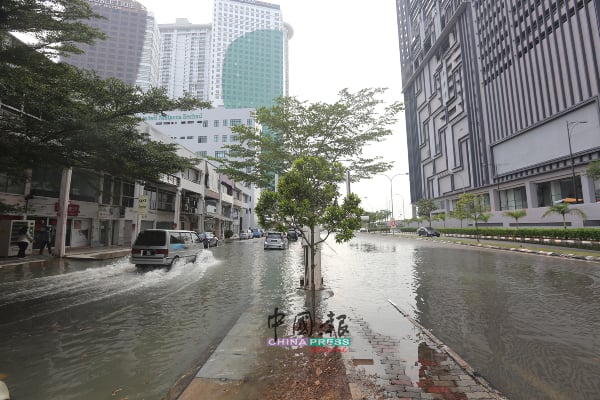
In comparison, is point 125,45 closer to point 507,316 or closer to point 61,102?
point 61,102

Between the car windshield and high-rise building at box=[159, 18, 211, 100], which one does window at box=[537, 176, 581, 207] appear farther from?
high-rise building at box=[159, 18, 211, 100]

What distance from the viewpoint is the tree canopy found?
7926 millimetres

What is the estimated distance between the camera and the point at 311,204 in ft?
21.6

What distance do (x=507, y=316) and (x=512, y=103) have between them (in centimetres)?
5190

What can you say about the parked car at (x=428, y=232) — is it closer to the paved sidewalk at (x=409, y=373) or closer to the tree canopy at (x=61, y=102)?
the tree canopy at (x=61, y=102)

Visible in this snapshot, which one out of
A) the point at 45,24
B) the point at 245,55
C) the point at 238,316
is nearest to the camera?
the point at 238,316

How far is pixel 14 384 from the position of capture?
13.0 feet

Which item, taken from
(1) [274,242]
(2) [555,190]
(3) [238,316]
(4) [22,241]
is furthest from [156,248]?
(2) [555,190]

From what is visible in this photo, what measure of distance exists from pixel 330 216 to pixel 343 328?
2.05 meters

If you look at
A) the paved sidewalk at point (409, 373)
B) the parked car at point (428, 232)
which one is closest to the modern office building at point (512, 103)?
the parked car at point (428, 232)

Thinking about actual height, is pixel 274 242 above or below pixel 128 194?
below

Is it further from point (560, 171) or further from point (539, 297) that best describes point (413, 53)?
point (539, 297)

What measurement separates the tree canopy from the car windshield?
13.8ft

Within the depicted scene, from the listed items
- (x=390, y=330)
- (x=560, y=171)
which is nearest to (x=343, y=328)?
(x=390, y=330)
